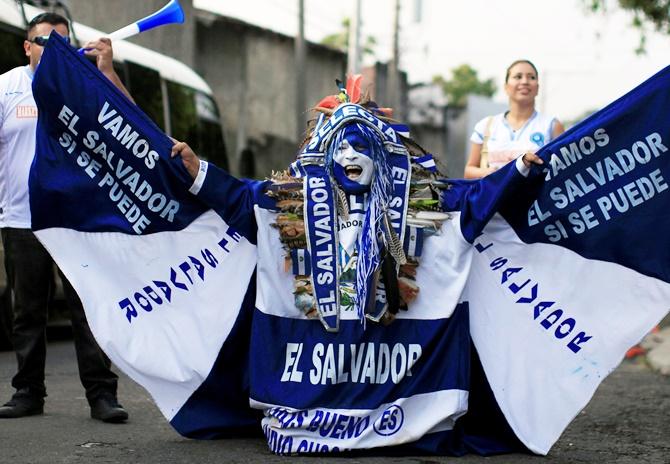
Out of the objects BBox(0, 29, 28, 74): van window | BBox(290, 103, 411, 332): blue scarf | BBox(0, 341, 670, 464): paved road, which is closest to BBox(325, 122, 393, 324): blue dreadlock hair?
BBox(290, 103, 411, 332): blue scarf

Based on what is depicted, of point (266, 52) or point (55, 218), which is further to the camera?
point (266, 52)

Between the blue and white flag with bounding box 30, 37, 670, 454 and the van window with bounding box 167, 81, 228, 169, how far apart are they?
6283mm

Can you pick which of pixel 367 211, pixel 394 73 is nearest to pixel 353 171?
pixel 367 211

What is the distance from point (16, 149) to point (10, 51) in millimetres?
2934

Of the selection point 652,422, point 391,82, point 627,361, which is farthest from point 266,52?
point 652,422

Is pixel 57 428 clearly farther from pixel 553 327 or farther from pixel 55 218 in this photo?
pixel 553 327

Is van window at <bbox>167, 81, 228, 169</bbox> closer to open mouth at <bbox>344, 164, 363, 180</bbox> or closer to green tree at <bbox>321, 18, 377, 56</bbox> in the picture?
open mouth at <bbox>344, 164, 363, 180</bbox>

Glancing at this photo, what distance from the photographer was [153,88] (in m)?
11.8

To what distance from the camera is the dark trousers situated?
6.30 metres

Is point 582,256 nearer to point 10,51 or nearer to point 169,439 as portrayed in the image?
point 169,439

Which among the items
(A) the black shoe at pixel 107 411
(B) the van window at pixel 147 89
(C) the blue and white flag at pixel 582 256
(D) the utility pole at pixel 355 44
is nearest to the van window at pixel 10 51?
(B) the van window at pixel 147 89

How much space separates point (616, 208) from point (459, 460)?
1.40 meters

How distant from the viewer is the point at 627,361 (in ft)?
35.2

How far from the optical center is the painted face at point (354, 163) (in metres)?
5.66
